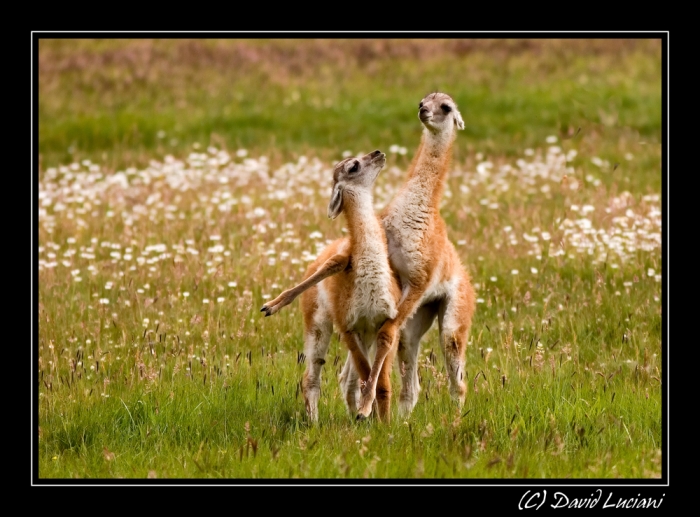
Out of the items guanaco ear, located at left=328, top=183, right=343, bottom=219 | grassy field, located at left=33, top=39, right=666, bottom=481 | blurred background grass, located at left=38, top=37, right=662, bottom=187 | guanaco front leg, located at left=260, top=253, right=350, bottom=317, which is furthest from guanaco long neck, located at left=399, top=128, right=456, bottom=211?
blurred background grass, located at left=38, top=37, right=662, bottom=187

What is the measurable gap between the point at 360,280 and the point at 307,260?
3.87 m

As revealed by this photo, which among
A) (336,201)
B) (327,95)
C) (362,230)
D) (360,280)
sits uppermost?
(327,95)

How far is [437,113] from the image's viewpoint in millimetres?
7570

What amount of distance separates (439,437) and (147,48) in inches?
725

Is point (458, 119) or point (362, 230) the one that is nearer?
point (362, 230)

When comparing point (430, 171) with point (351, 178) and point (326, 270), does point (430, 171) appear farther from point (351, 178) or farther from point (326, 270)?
point (326, 270)

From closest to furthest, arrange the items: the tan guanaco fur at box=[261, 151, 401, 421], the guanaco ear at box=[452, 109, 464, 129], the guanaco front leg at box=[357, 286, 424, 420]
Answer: the guanaco front leg at box=[357, 286, 424, 420] → the tan guanaco fur at box=[261, 151, 401, 421] → the guanaco ear at box=[452, 109, 464, 129]

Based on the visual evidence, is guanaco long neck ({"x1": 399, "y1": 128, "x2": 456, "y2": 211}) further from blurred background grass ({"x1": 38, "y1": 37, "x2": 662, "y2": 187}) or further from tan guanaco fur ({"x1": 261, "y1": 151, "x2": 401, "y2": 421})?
blurred background grass ({"x1": 38, "y1": 37, "x2": 662, "y2": 187})

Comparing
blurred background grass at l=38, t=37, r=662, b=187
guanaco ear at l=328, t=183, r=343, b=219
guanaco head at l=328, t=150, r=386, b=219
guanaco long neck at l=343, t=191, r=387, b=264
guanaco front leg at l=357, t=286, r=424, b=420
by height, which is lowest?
guanaco front leg at l=357, t=286, r=424, b=420

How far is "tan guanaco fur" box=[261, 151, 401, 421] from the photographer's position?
22.9 feet

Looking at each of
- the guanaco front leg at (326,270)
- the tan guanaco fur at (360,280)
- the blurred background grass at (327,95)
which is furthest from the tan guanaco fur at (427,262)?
the blurred background grass at (327,95)

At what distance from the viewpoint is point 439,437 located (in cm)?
678

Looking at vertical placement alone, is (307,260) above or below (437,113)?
below

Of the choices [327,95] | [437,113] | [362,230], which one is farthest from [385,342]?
[327,95]
